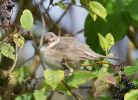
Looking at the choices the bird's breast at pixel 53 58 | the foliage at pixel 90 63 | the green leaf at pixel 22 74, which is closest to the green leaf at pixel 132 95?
the foliage at pixel 90 63

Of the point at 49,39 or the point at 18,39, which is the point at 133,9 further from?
the point at 18,39

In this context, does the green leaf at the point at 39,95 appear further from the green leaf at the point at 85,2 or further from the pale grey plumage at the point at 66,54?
the green leaf at the point at 85,2

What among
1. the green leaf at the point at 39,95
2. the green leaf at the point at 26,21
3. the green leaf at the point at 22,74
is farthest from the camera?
the green leaf at the point at 22,74

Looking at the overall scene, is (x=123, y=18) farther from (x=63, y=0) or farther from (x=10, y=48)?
(x=10, y=48)

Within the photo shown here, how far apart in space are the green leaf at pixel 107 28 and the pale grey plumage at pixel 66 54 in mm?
416

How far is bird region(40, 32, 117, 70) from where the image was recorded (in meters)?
1.52

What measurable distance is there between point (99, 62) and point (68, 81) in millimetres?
116

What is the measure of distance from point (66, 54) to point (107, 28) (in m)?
0.51

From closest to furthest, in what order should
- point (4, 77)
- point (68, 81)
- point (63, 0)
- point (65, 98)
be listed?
point (68, 81), point (63, 0), point (4, 77), point (65, 98)

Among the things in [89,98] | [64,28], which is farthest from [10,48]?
[64,28]

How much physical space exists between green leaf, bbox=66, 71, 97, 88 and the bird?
34 mm

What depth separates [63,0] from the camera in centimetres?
171

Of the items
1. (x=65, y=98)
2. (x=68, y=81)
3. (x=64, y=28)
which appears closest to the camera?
(x=68, y=81)

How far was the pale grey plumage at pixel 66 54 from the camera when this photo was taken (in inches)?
59.7
